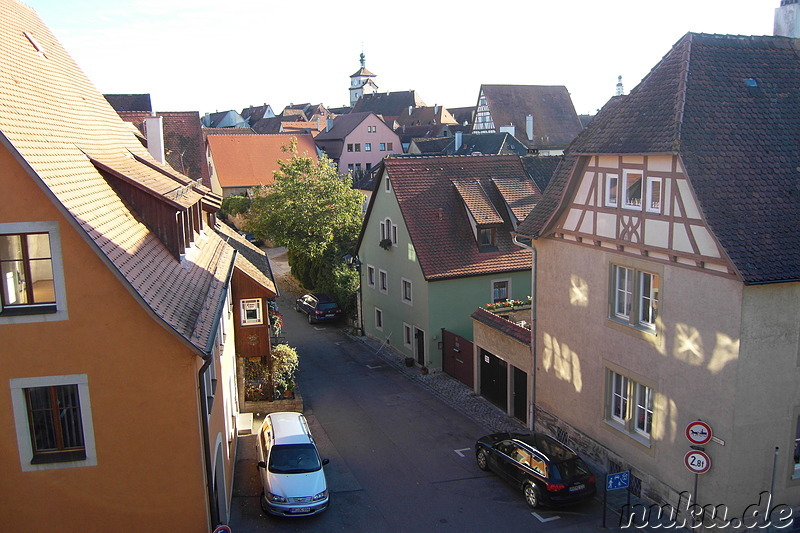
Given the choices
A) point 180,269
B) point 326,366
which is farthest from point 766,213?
point 326,366

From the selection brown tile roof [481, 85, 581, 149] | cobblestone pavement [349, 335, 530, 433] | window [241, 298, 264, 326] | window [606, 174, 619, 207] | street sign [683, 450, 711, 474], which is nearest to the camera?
street sign [683, 450, 711, 474]

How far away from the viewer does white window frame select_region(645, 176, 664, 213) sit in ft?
48.7

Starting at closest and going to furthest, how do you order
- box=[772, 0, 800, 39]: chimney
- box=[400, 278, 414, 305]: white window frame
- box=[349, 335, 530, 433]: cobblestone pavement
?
1. box=[772, 0, 800, 39]: chimney
2. box=[349, 335, 530, 433]: cobblestone pavement
3. box=[400, 278, 414, 305]: white window frame

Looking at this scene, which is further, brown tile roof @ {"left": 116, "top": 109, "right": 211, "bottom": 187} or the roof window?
brown tile roof @ {"left": 116, "top": 109, "right": 211, "bottom": 187}

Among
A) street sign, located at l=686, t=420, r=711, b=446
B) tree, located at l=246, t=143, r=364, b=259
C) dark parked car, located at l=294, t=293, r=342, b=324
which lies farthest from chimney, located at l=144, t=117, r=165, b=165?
street sign, located at l=686, t=420, r=711, b=446

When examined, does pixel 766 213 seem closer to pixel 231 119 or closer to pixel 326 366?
pixel 326 366

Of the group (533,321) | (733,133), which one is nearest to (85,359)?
(533,321)

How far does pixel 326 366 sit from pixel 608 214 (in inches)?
624

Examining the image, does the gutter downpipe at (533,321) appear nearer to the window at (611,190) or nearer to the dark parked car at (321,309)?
the window at (611,190)

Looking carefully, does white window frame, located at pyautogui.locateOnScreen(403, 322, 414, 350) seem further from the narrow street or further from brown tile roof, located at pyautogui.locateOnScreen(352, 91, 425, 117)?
brown tile roof, located at pyautogui.locateOnScreen(352, 91, 425, 117)

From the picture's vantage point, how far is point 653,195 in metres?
15.2

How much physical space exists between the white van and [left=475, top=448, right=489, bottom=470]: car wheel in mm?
4346

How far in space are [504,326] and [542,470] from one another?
22.7 ft

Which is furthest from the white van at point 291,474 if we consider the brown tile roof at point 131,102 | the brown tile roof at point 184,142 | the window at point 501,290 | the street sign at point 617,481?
the brown tile roof at point 131,102
